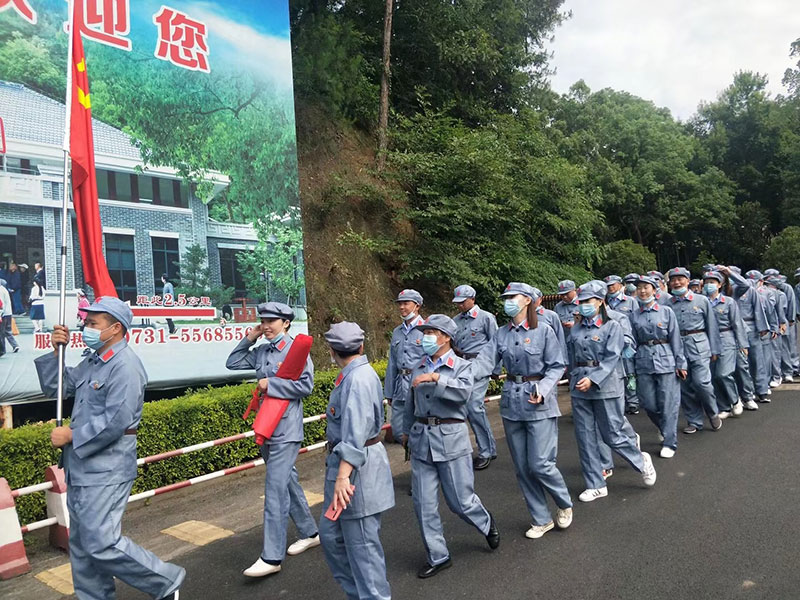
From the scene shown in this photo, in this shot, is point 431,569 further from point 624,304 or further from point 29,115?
point 29,115

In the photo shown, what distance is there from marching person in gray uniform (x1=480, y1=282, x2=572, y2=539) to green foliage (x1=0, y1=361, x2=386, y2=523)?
3714 mm

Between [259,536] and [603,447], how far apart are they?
3.54 meters

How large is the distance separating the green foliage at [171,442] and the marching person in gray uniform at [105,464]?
2335mm

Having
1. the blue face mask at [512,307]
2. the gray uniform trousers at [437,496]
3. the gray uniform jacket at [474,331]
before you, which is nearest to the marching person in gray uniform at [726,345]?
the gray uniform jacket at [474,331]

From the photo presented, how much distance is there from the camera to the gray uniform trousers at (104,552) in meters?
3.67

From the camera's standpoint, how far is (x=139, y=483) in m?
6.48

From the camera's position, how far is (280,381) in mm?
4605

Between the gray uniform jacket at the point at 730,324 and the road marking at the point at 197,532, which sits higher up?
the gray uniform jacket at the point at 730,324

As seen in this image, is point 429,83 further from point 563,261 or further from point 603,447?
point 603,447

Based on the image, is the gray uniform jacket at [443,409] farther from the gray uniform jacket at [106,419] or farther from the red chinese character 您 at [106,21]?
→ the red chinese character 您 at [106,21]

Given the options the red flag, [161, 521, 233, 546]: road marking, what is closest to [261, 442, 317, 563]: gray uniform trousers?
[161, 521, 233, 546]: road marking

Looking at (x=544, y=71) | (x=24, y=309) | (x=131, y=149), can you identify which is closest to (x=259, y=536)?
(x=24, y=309)

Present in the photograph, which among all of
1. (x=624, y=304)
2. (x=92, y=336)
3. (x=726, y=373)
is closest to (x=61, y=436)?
(x=92, y=336)

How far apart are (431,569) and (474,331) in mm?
3701
